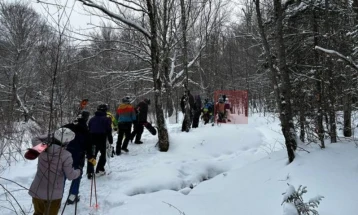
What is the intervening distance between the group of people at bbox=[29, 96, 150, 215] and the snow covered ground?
662 mm

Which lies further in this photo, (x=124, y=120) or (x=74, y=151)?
(x=124, y=120)

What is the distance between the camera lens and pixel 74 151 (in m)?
5.96

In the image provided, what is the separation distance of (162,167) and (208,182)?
1333 mm

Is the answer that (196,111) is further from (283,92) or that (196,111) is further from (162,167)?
(283,92)

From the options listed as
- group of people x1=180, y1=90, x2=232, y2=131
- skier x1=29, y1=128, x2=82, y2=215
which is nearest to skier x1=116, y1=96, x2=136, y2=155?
group of people x1=180, y1=90, x2=232, y2=131

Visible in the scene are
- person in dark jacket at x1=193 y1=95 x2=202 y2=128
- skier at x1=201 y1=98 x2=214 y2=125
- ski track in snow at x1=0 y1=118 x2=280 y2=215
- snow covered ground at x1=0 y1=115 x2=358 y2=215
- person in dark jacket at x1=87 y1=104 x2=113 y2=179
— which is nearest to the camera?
snow covered ground at x1=0 y1=115 x2=358 y2=215

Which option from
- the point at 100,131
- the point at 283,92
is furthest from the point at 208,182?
the point at 100,131

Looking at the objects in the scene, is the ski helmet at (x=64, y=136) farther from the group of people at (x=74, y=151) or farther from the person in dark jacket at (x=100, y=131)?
the person in dark jacket at (x=100, y=131)

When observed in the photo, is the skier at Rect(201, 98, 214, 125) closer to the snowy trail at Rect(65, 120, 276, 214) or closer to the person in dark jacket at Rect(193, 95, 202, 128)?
the person in dark jacket at Rect(193, 95, 202, 128)

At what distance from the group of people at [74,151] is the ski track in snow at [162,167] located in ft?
1.45

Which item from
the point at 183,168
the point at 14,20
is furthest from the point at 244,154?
the point at 14,20

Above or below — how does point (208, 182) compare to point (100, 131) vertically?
below

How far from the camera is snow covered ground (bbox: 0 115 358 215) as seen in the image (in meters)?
4.68

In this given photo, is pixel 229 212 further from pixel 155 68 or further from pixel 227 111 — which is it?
pixel 227 111
